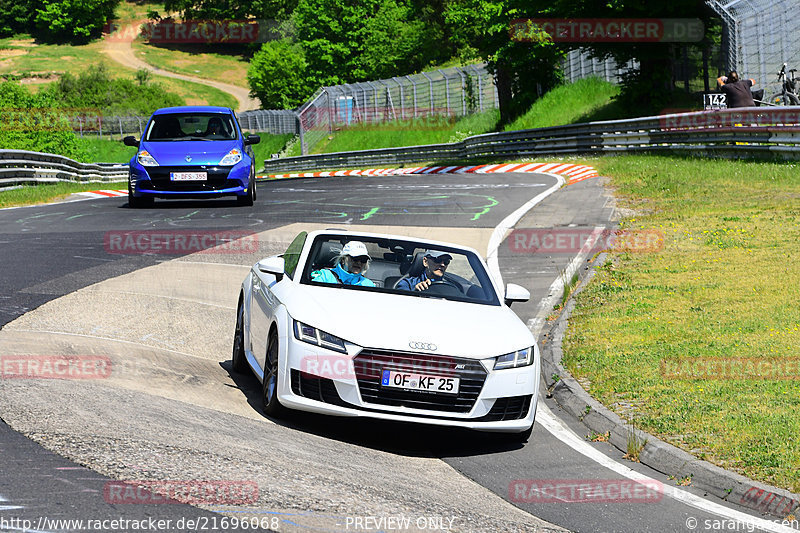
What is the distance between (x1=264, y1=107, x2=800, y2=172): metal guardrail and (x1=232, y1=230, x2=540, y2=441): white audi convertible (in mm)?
17437

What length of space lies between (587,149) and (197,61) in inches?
4933

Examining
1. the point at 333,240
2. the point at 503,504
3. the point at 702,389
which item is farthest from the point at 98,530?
the point at 702,389

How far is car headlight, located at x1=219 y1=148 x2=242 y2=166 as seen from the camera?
66.7ft

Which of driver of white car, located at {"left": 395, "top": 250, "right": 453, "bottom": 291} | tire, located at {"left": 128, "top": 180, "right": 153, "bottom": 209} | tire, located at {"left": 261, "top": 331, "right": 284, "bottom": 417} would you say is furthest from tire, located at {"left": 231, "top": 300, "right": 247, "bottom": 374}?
tire, located at {"left": 128, "top": 180, "right": 153, "bottom": 209}

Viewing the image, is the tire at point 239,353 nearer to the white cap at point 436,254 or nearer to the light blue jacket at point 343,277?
the light blue jacket at point 343,277

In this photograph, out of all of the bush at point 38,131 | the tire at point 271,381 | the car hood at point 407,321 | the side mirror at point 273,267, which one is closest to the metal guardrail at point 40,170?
the side mirror at point 273,267

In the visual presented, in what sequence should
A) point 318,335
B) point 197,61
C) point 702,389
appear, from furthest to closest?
point 197,61 < point 702,389 < point 318,335

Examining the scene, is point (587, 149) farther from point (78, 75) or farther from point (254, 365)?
A: point (78, 75)

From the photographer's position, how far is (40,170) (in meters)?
31.8

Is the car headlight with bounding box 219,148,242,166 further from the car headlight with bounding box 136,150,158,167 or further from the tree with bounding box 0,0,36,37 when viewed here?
the tree with bounding box 0,0,36,37

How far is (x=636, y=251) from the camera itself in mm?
15531

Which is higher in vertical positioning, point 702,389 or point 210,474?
point 210,474

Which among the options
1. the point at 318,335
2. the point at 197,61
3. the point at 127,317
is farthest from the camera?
the point at 197,61

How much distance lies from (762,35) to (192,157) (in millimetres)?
19856
